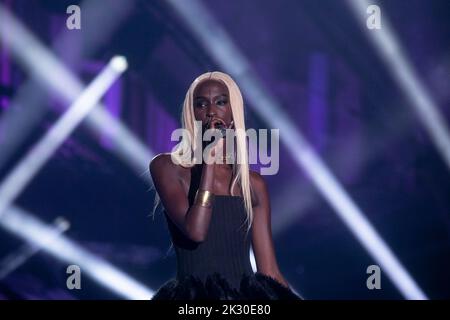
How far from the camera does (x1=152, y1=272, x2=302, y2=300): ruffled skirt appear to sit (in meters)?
3.05

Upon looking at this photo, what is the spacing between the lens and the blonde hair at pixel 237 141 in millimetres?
3252

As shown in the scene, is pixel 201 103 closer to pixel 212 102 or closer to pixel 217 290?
pixel 212 102

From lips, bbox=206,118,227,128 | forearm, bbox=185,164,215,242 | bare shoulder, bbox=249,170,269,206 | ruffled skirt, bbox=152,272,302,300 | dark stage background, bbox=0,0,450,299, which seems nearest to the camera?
forearm, bbox=185,164,215,242

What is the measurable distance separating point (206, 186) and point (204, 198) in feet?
0.18

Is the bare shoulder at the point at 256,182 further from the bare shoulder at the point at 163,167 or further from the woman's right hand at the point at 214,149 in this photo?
the bare shoulder at the point at 163,167

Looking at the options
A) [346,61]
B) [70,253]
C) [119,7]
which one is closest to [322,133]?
[346,61]

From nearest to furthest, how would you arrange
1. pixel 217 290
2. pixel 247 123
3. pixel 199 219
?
pixel 199 219, pixel 217 290, pixel 247 123

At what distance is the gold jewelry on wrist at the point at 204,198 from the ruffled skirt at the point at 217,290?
0.40m

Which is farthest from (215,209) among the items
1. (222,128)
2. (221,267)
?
(222,128)

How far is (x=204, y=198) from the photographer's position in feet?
9.71

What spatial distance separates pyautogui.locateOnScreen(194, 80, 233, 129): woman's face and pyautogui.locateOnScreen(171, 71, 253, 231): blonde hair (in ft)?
0.07

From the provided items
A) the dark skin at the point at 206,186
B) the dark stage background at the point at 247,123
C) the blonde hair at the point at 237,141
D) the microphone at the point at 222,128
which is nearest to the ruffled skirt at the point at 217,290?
the dark skin at the point at 206,186

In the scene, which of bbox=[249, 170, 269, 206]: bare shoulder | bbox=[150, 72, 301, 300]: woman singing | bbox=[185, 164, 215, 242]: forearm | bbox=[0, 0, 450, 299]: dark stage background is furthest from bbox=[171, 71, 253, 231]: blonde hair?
bbox=[0, 0, 450, 299]: dark stage background

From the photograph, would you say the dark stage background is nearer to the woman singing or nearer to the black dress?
the woman singing
